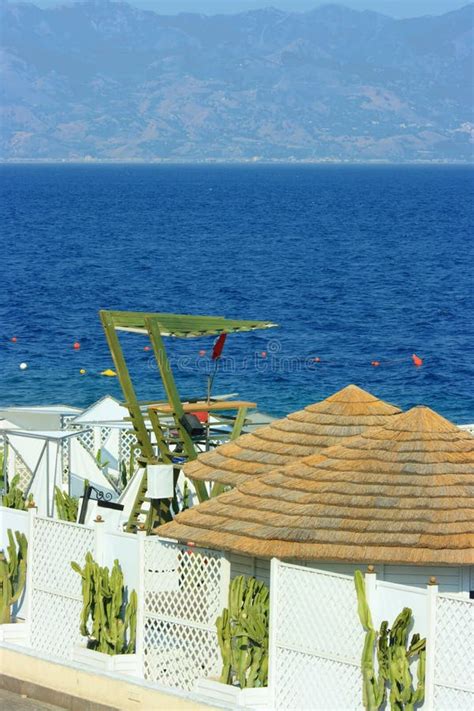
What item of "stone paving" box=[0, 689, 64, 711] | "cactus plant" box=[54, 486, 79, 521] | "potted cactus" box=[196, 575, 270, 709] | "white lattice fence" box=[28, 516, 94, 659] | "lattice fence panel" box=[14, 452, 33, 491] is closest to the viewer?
"potted cactus" box=[196, 575, 270, 709]

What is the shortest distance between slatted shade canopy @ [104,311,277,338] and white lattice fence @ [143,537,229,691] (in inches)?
159

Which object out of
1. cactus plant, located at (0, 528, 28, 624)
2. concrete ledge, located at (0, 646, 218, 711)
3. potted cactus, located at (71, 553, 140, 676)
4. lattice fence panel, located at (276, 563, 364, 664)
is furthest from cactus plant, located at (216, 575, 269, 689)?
cactus plant, located at (0, 528, 28, 624)

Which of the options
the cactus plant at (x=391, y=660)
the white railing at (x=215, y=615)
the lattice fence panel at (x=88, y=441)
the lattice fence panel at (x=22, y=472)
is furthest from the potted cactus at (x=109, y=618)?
the lattice fence panel at (x=88, y=441)

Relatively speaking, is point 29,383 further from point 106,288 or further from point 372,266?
point 372,266

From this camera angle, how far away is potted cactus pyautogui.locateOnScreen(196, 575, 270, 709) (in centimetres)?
1304

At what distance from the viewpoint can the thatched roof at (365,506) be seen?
42.3 feet

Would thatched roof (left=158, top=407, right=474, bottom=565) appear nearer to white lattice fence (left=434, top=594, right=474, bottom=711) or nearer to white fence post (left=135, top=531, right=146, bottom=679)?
white fence post (left=135, top=531, right=146, bottom=679)

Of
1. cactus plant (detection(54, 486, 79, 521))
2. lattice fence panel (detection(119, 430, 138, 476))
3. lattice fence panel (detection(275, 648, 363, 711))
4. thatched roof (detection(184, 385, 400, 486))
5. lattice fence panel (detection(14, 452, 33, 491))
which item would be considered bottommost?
lattice fence panel (detection(275, 648, 363, 711))

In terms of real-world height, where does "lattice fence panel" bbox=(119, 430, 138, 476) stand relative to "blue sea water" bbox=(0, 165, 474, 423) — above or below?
below

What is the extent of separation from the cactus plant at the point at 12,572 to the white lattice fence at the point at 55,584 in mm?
328

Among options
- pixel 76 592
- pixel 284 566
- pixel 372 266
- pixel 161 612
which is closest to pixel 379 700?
pixel 284 566

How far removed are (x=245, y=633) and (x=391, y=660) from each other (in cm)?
144

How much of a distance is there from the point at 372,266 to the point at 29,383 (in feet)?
156

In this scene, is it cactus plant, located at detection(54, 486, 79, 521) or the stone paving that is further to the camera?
cactus plant, located at detection(54, 486, 79, 521)
